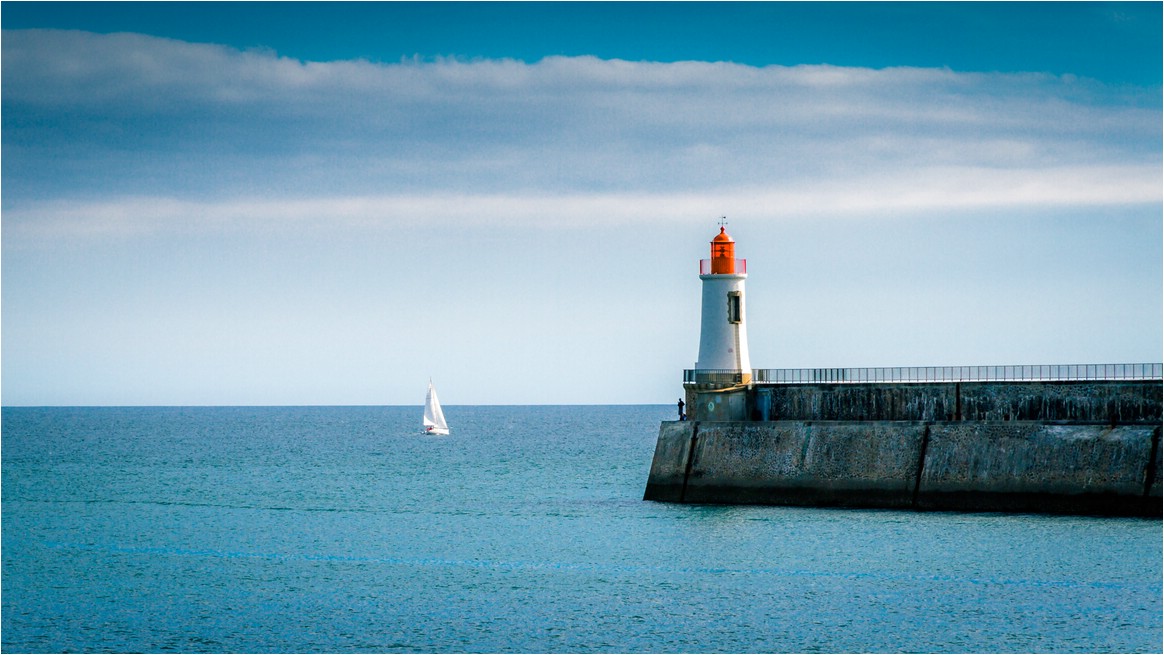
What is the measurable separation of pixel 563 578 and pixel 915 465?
11.1 metres

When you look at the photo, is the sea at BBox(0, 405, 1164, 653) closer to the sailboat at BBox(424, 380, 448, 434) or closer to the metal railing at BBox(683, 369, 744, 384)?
the metal railing at BBox(683, 369, 744, 384)

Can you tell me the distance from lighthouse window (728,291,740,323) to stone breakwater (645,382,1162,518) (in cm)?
229

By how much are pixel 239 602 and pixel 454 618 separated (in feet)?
15.6

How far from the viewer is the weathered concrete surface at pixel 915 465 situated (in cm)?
3234

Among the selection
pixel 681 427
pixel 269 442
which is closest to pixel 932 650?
pixel 681 427

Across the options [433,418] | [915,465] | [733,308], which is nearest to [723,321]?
[733,308]

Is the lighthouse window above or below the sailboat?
above

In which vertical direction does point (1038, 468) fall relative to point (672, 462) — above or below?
above

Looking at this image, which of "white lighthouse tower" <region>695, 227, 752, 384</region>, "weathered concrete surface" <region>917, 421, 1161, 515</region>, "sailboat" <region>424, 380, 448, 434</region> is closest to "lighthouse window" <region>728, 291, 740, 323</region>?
"white lighthouse tower" <region>695, 227, 752, 384</region>

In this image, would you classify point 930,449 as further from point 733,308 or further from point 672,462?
point 733,308

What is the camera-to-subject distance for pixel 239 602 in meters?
26.6

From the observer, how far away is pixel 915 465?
34.9 metres

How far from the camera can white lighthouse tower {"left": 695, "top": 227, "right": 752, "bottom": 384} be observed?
39.5 meters

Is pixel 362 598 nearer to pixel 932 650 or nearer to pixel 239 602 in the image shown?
pixel 239 602
